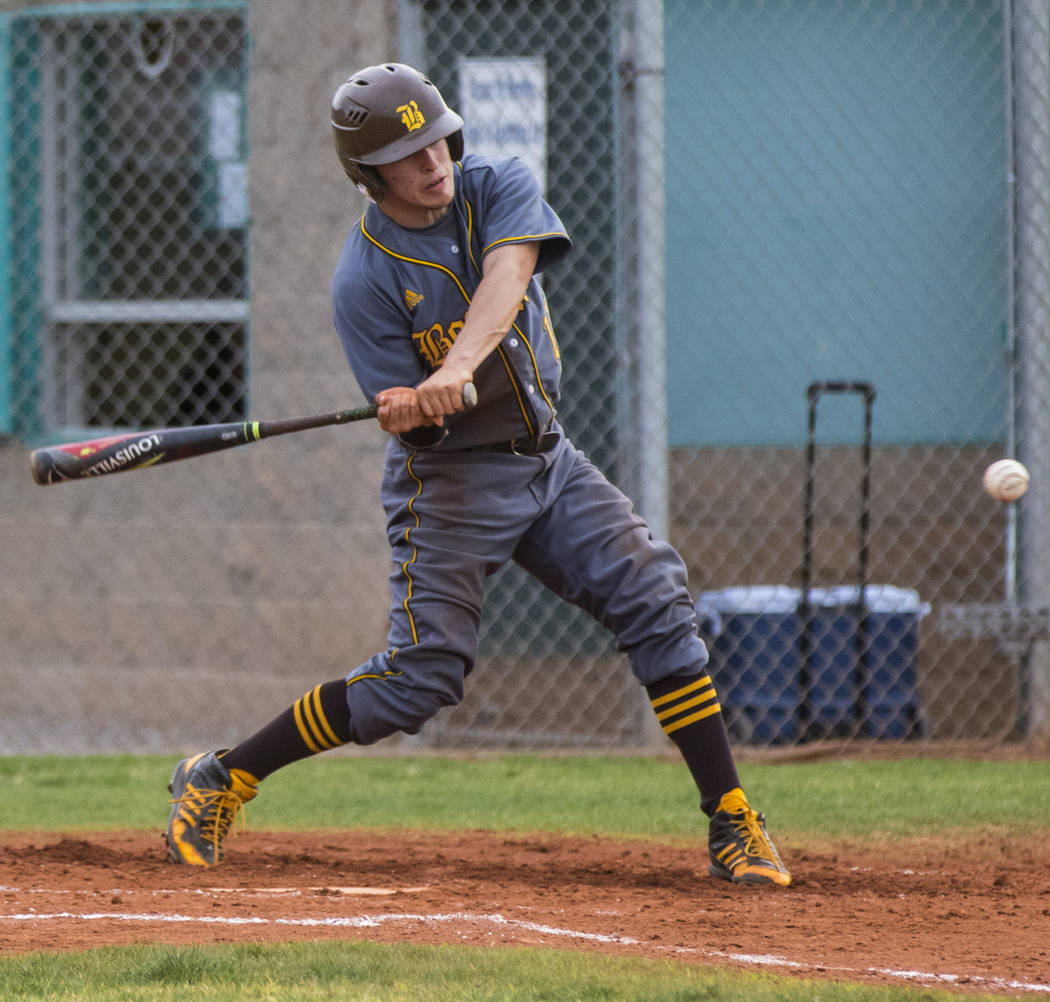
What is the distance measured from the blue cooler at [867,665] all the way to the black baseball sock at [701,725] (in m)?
2.52

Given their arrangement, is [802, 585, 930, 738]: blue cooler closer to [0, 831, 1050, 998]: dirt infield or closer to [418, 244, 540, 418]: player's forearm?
[0, 831, 1050, 998]: dirt infield

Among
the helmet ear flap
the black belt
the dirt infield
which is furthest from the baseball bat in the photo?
the dirt infield

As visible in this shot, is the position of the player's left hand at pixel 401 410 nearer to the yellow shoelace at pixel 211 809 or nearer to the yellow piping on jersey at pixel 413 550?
the yellow piping on jersey at pixel 413 550

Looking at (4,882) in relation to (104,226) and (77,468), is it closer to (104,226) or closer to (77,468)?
(77,468)

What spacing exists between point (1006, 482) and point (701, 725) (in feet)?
7.40

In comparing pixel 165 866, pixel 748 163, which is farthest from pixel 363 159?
pixel 748 163

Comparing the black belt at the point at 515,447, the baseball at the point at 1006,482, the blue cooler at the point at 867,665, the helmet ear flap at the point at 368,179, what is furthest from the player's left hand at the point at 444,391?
the blue cooler at the point at 867,665

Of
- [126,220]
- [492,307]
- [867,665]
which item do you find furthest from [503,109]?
[492,307]

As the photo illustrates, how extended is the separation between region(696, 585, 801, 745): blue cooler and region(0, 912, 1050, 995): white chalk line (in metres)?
3.17

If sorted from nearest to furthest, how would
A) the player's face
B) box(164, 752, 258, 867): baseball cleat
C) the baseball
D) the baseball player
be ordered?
the player's face → the baseball player → box(164, 752, 258, 867): baseball cleat → the baseball

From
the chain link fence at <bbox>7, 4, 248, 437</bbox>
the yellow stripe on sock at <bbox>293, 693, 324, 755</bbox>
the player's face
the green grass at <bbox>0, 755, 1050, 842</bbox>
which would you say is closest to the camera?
the player's face

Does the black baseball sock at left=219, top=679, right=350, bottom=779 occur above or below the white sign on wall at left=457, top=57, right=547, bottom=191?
below

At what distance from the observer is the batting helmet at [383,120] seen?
3803mm

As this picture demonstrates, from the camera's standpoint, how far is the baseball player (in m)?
3.97
